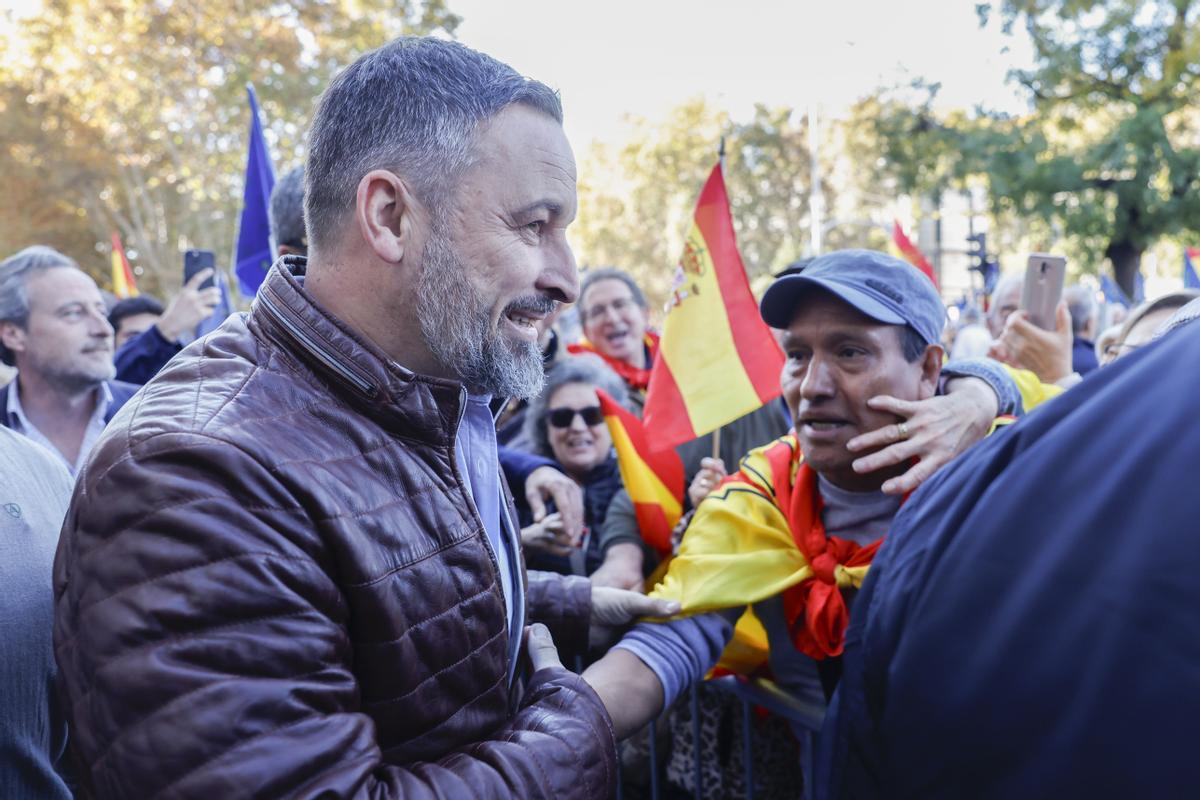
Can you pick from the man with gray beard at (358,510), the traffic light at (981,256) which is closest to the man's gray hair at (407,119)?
the man with gray beard at (358,510)

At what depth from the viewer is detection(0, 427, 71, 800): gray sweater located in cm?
151

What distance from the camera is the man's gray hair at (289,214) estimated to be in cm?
281

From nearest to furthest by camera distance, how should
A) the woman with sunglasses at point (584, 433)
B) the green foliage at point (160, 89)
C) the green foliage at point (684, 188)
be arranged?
1. the woman with sunglasses at point (584, 433)
2. the green foliage at point (160, 89)
3. the green foliage at point (684, 188)

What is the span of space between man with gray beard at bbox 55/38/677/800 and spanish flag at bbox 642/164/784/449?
5.35 feet

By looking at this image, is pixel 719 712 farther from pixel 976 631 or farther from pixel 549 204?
pixel 976 631

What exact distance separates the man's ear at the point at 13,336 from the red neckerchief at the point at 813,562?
Result: 11.0 feet

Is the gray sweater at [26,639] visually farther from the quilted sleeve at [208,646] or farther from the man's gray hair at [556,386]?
the man's gray hair at [556,386]

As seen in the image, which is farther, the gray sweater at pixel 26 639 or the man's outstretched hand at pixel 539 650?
the man's outstretched hand at pixel 539 650

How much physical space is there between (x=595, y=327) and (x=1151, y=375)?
4448 mm

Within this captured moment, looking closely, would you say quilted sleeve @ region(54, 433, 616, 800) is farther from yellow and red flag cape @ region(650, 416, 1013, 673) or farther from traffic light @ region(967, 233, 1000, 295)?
traffic light @ region(967, 233, 1000, 295)

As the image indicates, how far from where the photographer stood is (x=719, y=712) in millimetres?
2703

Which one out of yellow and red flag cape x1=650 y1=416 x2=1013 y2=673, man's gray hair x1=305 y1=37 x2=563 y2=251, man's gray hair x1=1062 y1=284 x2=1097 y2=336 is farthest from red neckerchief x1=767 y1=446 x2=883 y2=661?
man's gray hair x1=1062 y1=284 x2=1097 y2=336

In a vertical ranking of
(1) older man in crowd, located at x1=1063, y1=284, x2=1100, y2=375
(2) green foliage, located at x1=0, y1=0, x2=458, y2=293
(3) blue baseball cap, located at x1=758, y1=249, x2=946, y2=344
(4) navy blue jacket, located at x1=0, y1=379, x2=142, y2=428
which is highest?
(2) green foliage, located at x1=0, y1=0, x2=458, y2=293

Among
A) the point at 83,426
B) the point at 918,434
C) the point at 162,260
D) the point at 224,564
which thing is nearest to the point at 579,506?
the point at 918,434
